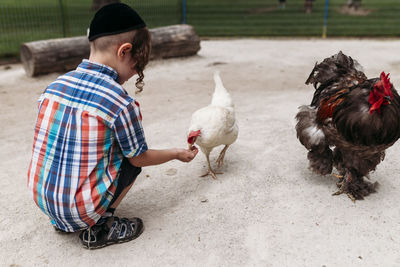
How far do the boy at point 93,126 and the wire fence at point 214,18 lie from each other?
270 inches

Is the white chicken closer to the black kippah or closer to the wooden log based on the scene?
the black kippah

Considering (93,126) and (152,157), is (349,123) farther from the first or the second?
(93,126)

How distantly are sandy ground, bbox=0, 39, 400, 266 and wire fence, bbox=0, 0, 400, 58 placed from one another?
397 cm

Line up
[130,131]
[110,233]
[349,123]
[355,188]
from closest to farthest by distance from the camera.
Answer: [130,131] < [110,233] < [349,123] < [355,188]

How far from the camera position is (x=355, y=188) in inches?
112

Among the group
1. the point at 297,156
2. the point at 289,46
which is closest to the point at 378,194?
the point at 297,156

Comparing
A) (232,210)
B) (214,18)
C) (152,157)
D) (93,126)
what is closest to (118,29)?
(93,126)

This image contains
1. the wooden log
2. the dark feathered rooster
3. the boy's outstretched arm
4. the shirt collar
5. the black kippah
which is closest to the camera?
the black kippah

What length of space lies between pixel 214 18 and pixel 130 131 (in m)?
11.3

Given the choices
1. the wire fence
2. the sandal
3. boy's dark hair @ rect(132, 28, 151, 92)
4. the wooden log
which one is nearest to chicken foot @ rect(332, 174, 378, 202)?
the sandal

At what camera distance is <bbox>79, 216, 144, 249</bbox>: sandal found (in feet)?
7.53

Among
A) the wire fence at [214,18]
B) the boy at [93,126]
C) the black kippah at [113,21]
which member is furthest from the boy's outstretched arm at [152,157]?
the wire fence at [214,18]

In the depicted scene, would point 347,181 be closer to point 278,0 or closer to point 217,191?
point 217,191

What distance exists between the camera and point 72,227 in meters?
2.23
